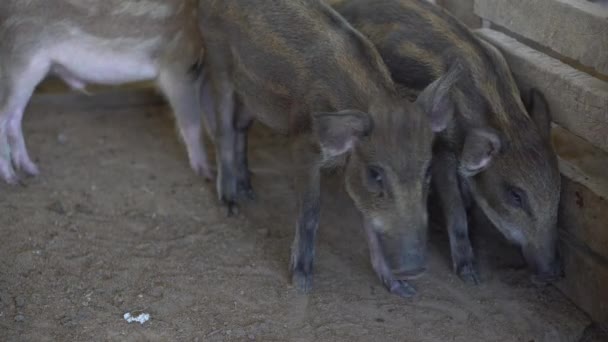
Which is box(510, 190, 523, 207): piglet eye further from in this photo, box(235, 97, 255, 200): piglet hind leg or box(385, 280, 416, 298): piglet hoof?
box(235, 97, 255, 200): piglet hind leg

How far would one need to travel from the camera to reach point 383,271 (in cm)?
409

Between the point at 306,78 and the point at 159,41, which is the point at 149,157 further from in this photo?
the point at 306,78

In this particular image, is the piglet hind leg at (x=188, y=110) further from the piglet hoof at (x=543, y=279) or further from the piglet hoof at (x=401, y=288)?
the piglet hoof at (x=543, y=279)

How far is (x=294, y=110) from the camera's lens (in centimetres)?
402

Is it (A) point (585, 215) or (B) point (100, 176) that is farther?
(B) point (100, 176)

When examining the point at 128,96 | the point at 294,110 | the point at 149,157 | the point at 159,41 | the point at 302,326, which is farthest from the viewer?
the point at 128,96

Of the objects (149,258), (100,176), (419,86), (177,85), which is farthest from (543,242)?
(100,176)

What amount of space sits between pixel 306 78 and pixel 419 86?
608 mm

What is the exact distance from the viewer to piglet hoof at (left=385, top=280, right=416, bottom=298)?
13.2 feet

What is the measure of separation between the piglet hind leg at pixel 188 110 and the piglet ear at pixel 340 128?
59.4 inches

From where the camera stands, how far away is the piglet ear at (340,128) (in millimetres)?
3541

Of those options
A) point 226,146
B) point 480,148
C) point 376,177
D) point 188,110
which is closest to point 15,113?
point 188,110

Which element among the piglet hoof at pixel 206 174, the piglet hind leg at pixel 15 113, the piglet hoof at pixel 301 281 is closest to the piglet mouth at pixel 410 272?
the piglet hoof at pixel 301 281

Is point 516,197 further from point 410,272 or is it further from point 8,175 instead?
point 8,175
